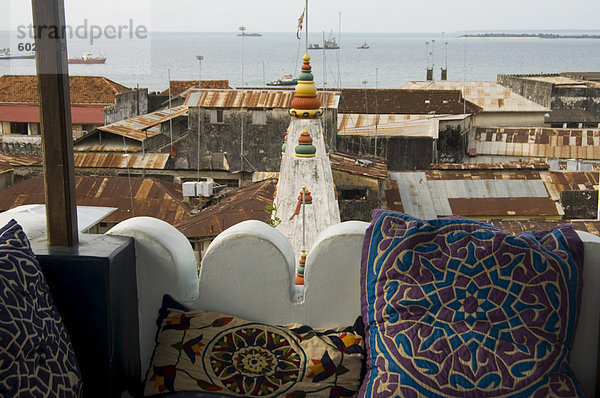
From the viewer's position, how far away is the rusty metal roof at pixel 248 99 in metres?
16.5

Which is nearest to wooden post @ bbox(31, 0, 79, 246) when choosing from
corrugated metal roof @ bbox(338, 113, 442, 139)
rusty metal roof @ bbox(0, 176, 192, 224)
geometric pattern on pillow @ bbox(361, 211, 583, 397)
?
geometric pattern on pillow @ bbox(361, 211, 583, 397)

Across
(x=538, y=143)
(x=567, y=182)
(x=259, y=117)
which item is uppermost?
(x=259, y=117)

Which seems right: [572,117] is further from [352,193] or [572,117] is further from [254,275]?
[254,275]

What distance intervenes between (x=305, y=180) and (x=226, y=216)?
344 cm

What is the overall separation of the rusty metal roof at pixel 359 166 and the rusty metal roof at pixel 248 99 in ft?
9.27

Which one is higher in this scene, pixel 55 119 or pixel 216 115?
pixel 55 119

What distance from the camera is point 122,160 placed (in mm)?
15094

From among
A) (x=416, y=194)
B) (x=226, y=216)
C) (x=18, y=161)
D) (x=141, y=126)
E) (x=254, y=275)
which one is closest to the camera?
(x=254, y=275)

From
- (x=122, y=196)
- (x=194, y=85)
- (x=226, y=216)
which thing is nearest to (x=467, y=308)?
(x=226, y=216)

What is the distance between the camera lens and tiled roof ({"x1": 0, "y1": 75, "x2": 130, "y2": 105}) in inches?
950

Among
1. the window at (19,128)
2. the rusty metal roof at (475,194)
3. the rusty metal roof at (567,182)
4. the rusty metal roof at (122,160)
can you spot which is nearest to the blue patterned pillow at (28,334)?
the rusty metal roof at (475,194)

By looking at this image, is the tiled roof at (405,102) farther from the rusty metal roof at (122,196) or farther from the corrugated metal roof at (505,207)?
the rusty metal roof at (122,196)

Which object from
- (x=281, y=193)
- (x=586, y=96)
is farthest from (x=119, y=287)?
(x=586, y=96)

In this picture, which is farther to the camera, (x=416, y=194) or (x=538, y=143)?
(x=538, y=143)
